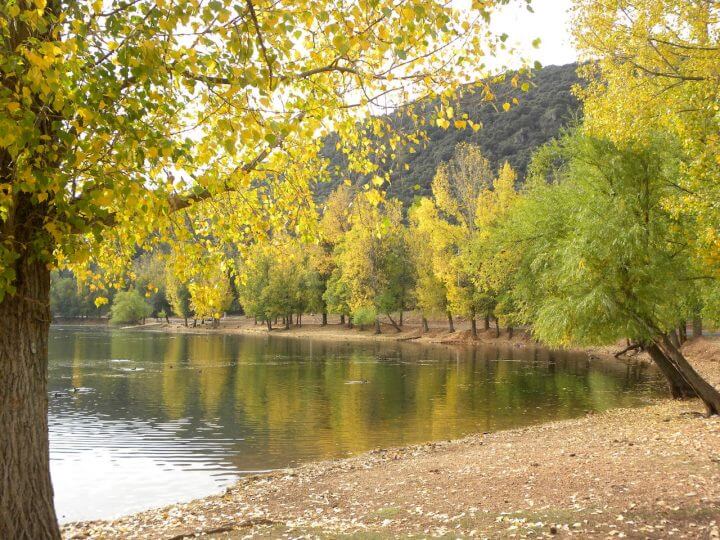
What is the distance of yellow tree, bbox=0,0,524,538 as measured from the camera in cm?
515

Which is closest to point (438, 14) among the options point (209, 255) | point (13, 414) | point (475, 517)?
point (209, 255)

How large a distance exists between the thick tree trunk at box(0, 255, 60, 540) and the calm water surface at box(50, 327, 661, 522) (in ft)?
23.3

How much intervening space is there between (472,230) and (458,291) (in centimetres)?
606

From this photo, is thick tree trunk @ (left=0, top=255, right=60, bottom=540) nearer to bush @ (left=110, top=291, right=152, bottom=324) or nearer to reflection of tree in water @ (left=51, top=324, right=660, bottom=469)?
reflection of tree in water @ (left=51, top=324, right=660, bottom=469)

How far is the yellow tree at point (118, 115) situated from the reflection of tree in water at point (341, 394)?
1067cm

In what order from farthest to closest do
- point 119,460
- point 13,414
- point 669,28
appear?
point 119,460 → point 669,28 → point 13,414

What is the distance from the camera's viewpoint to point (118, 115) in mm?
5496

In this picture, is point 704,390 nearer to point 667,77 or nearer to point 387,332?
point 667,77

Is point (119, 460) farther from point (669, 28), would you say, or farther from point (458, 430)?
point (669, 28)

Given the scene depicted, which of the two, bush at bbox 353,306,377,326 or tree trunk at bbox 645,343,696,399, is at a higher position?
bush at bbox 353,306,377,326

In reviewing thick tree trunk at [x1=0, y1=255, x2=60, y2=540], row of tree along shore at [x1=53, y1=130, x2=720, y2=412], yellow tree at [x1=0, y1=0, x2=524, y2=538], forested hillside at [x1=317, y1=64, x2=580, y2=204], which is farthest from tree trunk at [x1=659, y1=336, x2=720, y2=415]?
forested hillside at [x1=317, y1=64, x2=580, y2=204]

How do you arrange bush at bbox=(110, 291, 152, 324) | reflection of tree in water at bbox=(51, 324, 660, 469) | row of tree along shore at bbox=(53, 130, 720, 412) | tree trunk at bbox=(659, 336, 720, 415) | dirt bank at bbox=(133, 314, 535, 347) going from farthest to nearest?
bush at bbox=(110, 291, 152, 324), dirt bank at bbox=(133, 314, 535, 347), reflection of tree in water at bbox=(51, 324, 660, 469), tree trunk at bbox=(659, 336, 720, 415), row of tree along shore at bbox=(53, 130, 720, 412)

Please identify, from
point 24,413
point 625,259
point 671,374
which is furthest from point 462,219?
point 24,413

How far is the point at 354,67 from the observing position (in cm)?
698
